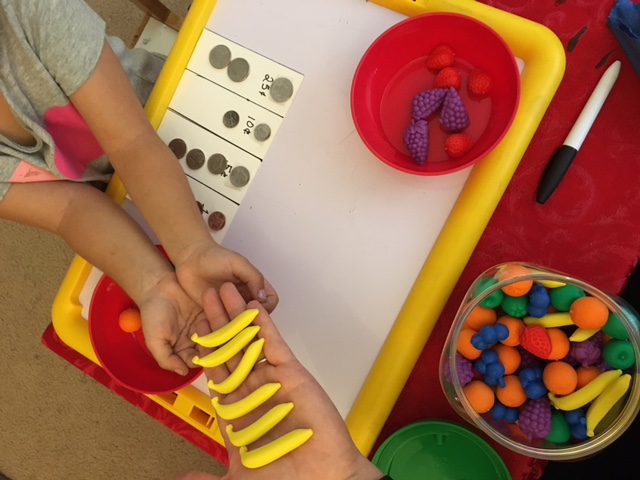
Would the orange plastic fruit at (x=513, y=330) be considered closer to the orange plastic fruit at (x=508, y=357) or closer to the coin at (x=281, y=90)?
the orange plastic fruit at (x=508, y=357)

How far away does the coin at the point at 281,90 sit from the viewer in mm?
542

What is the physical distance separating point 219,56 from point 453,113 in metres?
0.25

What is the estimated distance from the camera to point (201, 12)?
56 cm

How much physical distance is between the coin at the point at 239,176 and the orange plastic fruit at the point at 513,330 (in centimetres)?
28

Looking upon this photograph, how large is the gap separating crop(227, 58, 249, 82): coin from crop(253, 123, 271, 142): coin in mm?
54

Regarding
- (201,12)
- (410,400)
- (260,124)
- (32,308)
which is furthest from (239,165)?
(32,308)

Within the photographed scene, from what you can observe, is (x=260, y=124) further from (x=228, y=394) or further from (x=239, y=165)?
(x=228, y=394)

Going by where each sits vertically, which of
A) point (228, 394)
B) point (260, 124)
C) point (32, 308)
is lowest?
point (32, 308)

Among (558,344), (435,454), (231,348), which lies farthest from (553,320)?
(231,348)

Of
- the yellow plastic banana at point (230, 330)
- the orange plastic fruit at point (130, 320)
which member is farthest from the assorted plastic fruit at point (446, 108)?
the orange plastic fruit at point (130, 320)

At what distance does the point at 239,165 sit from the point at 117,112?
0.13 meters

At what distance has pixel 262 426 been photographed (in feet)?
1.30

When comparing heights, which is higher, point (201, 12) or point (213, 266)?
point (201, 12)

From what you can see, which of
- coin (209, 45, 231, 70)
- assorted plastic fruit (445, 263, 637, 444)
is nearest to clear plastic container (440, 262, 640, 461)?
assorted plastic fruit (445, 263, 637, 444)
